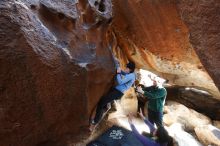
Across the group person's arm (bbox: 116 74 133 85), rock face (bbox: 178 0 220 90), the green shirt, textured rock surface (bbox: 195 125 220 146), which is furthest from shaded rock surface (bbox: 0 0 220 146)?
textured rock surface (bbox: 195 125 220 146)

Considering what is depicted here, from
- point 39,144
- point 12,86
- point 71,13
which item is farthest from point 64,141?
point 71,13

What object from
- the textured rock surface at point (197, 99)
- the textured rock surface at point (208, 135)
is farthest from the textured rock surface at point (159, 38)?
the textured rock surface at point (197, 99)

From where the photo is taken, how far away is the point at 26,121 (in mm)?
3449

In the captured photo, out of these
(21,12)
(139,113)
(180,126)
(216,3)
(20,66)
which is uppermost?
(21,12)

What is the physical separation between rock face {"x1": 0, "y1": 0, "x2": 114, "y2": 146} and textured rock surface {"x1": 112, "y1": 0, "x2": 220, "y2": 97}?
51 centimetres

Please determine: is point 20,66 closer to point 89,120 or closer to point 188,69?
point 89,120

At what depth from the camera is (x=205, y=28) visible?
259 cm

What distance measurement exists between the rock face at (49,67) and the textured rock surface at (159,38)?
1.69ft

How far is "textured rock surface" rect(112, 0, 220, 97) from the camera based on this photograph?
3.72m

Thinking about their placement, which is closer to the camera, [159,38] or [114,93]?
[159,38]

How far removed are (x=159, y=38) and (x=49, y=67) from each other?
1970mm

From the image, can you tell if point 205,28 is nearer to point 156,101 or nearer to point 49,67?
point 49,67

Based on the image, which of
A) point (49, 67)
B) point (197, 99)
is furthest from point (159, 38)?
point (197, 99)

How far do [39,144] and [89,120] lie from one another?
3.50ft
